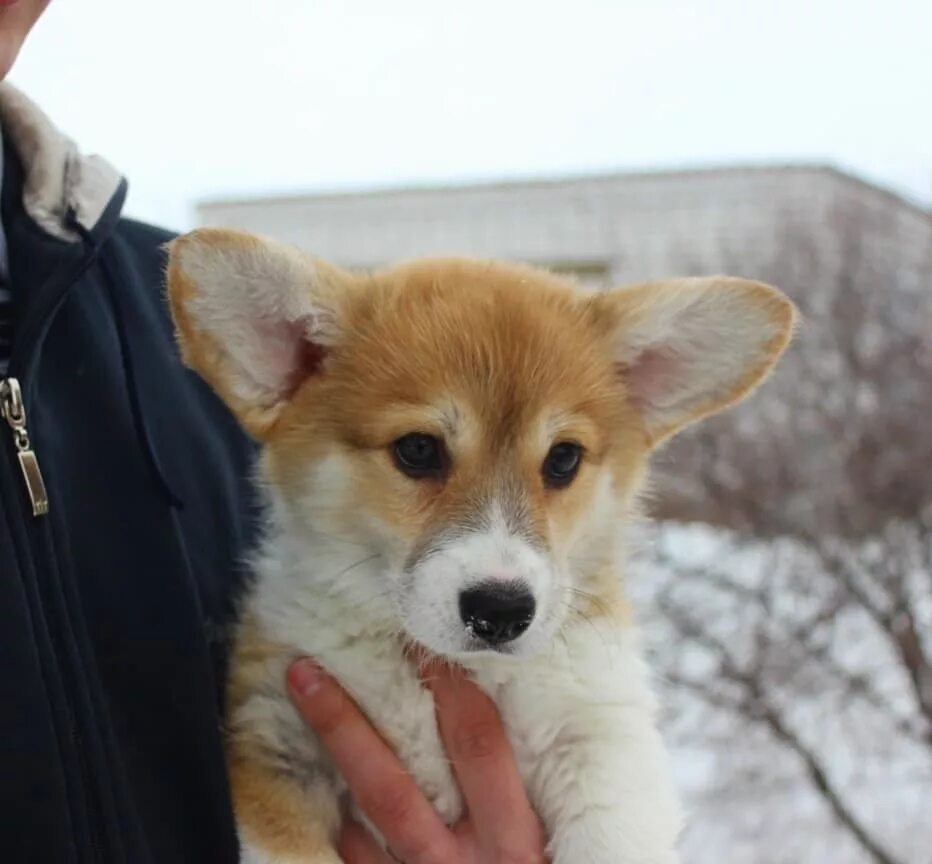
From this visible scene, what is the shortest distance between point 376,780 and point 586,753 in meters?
0.25

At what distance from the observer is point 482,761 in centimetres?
117

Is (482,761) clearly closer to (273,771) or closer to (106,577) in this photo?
(273,771)

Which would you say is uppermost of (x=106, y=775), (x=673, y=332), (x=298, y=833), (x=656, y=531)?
(x=673, y=332)

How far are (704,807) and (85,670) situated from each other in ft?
8.14

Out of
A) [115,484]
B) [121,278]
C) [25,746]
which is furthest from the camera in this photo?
[121,278]

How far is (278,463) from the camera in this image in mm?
1272

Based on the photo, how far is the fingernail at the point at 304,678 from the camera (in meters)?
1.17

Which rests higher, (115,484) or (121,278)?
(121,278)

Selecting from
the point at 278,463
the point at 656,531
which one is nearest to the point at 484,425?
the point at 278,463

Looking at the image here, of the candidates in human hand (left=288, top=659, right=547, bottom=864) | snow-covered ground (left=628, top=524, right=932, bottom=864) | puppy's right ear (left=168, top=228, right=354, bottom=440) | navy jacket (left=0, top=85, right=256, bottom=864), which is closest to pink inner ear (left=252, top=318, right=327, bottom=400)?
puppy's right ear (left=168, top=228, right=354, bottom=440)

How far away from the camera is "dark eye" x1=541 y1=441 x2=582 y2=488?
1.23 m

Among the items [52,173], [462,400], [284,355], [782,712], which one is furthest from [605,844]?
[782,712]

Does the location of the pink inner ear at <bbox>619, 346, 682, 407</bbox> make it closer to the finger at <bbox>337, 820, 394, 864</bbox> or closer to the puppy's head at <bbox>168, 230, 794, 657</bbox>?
the puppy's head at <bbox>168, 230, 794, 657</bbox>

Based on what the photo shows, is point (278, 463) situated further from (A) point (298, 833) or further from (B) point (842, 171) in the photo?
(B) point (842, 171)
